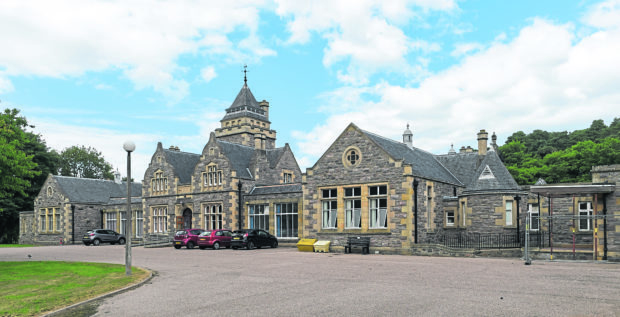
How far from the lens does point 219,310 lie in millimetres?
10922

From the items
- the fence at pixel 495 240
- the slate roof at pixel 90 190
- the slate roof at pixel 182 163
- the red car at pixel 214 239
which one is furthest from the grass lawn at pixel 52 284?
the slate roof at pixel 90 190

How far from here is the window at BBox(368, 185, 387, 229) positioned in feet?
97.0

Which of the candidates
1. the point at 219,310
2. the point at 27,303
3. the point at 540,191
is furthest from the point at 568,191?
the point at 27,303

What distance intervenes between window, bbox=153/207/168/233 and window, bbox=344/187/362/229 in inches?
792

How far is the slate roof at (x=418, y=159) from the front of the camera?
30.8m

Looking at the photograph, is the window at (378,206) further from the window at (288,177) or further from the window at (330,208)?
the window at (288,177)

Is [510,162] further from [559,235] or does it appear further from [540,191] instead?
[540,191]

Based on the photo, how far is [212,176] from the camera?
40.8 meters

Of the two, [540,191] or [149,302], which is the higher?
[540,191]

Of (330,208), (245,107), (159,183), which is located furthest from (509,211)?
(245,107)

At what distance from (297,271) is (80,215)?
131 ft

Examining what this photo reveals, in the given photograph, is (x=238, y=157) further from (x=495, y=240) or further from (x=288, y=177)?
(x=495, y=240)

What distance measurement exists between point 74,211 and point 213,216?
63.0 feet

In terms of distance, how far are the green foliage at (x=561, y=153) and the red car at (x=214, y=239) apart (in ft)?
128
